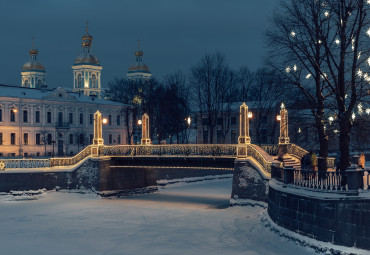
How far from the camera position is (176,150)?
36.1m

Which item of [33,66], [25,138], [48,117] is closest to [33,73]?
[33,66]

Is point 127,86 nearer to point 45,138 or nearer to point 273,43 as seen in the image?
point 45,138

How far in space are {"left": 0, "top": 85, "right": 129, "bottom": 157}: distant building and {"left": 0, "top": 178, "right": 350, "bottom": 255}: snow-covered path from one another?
2293 cm

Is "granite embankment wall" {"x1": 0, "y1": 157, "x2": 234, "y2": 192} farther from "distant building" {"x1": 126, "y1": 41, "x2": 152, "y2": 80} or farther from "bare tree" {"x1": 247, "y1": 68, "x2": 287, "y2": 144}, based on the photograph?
"distant building" {"x1": 126, "y1": 41, "x2": 152, "y2": 80}

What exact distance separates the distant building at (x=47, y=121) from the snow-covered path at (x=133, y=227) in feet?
75.2

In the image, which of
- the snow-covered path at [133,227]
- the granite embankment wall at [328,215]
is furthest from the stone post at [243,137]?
the granite embankment wall at [328,215]

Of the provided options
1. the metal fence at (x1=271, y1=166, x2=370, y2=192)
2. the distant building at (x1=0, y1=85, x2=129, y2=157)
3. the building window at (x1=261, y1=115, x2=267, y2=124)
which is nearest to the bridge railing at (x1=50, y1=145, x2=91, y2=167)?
the distant building at (x1=0, y1=85, x2=129, y2=157)

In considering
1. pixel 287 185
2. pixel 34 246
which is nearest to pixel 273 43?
pixel 287 185

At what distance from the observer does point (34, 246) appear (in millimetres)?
23922

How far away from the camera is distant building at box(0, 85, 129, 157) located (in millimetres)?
61438

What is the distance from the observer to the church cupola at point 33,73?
99.1m

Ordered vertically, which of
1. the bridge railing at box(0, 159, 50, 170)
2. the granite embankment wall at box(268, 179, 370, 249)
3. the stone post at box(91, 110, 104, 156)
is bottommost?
the granite embankment wall at box(268, 179, 370, 249)

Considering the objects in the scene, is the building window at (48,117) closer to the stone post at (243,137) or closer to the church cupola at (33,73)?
the church cupola at (33,73)

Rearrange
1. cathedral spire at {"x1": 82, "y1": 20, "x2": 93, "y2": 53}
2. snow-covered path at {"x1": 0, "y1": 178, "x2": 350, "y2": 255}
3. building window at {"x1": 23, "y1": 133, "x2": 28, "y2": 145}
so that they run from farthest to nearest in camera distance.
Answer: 1. cathedral spire at {"x1": 82, "y1": 20, "x2": 93, "y2": 53}
2. building window at {"x1": 23, "y1": 133, "x2": 28, "y2": 145}
3. snow-covered path at {"x1": 0, "y1": 178, "x2": 350, "y2": 255}
